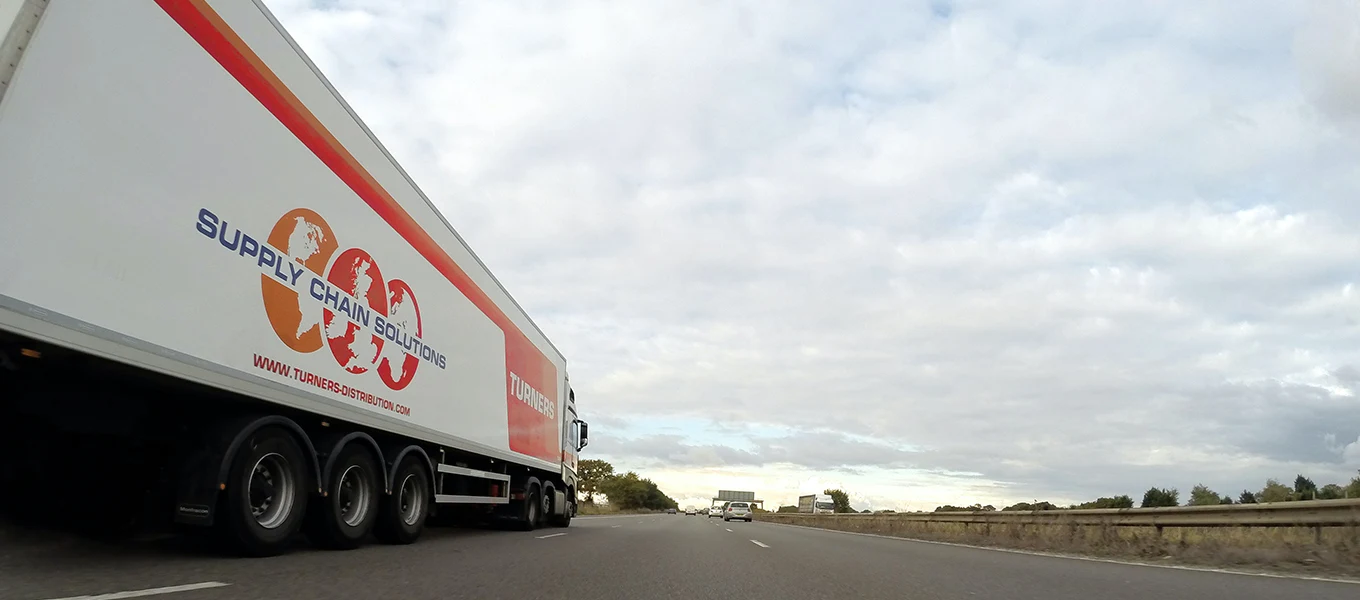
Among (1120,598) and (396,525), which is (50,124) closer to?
(396,525)

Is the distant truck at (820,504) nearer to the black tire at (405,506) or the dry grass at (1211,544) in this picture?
the dry grass at (1211,544)

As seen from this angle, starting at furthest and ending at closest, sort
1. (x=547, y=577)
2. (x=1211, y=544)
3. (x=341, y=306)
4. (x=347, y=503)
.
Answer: (x=1211, y=544) → (x=347, y=503) → (x=341, y=306) → (x=547, y=577)

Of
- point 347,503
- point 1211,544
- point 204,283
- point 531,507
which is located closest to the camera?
point 204,283

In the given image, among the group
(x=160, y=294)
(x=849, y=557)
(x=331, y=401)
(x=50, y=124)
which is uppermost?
(x=50, y=124)

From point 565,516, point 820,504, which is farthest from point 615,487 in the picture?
point 565,516

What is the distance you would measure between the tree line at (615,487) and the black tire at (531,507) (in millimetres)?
55120

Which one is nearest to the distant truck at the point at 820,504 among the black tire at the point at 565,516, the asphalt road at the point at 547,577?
the black tire at the point at 565,516

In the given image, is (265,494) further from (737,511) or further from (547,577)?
(737,511)

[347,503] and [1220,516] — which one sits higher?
[347,503]

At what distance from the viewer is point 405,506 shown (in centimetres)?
1059

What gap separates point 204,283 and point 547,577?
3.62 meters

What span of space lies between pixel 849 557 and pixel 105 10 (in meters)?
9.90

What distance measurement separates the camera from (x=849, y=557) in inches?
436

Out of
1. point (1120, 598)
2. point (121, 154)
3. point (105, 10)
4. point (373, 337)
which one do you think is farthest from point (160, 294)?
point (1120, 598)
